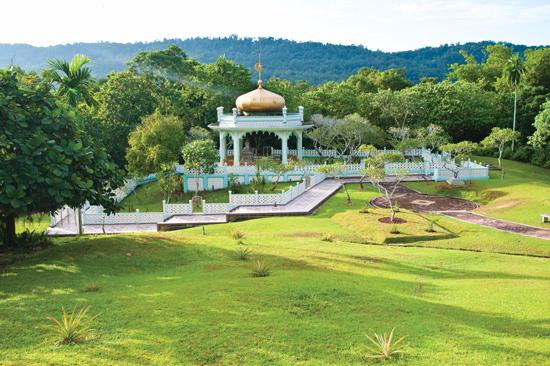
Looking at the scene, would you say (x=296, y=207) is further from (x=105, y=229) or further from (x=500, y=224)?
(x=500, y=224)

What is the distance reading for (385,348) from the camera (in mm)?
7793

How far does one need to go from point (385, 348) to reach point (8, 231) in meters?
→ 12.6

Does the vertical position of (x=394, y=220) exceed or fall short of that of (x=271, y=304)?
it falls short

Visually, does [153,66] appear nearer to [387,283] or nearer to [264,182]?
[264,182]

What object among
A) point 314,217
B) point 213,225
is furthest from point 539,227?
point 213,225

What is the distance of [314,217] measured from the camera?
2608 cm

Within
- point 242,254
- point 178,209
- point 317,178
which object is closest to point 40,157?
point 242,254

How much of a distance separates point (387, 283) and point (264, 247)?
575 centimetres

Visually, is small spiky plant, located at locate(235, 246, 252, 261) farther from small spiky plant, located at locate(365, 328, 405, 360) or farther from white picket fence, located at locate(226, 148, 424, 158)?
white picket fence, located at locate(226, 148, 424, 158)

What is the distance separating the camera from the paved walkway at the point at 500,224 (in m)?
20.6

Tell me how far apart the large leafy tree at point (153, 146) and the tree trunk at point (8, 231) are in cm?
1557

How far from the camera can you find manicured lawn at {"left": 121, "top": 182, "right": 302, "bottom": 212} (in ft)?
105

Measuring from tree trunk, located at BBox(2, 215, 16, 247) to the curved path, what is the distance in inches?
Result: 685

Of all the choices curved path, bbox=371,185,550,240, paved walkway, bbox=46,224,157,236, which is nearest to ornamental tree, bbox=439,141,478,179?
curved path, bbox=371,185,550,240
